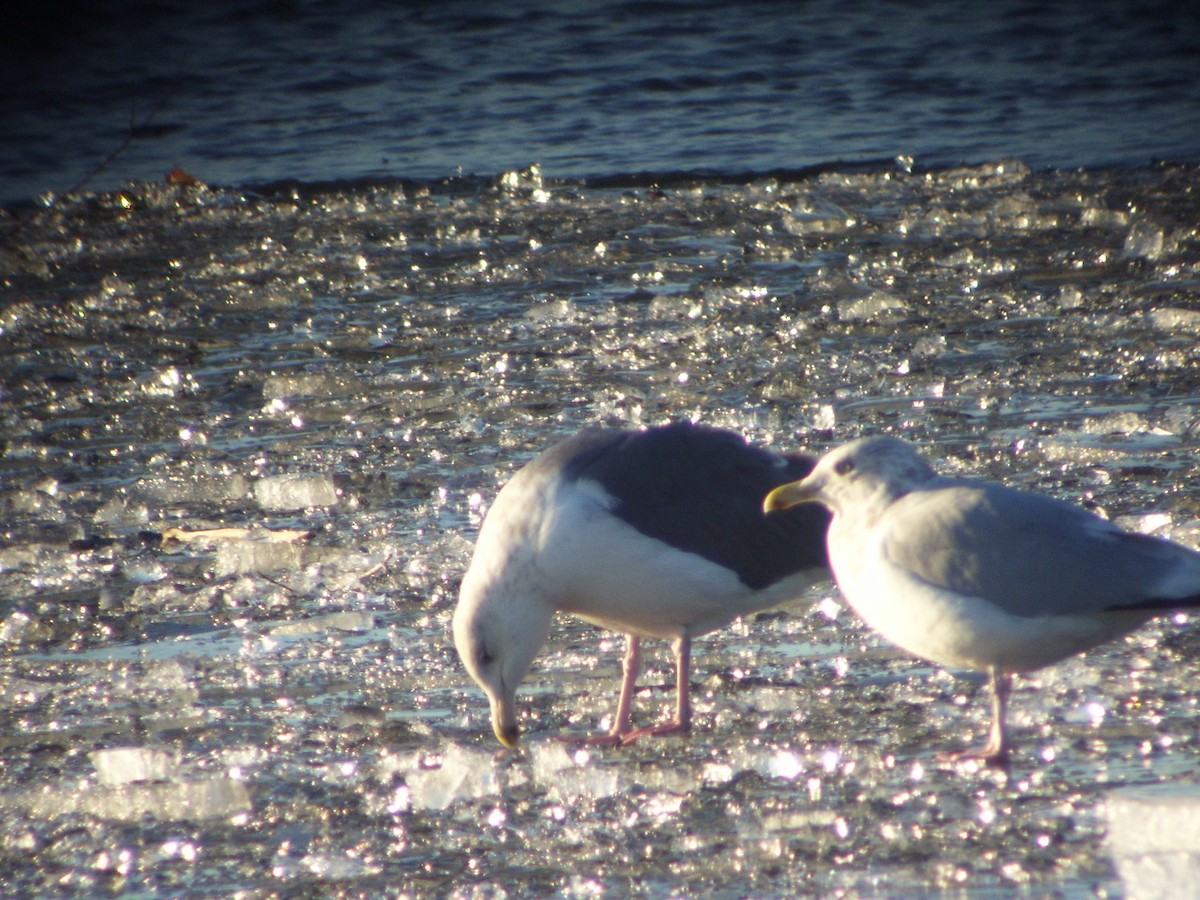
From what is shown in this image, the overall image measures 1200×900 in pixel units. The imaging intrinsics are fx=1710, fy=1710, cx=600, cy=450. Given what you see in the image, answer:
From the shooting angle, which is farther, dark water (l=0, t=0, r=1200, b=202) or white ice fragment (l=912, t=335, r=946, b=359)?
dark water (l=0, t=0, r=1200, b=202)

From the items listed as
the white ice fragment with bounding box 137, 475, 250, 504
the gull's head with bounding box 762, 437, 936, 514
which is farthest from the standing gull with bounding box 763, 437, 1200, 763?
the white ice fragment with bounding box 137, 475, 250, 504

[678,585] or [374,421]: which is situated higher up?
[678,585]

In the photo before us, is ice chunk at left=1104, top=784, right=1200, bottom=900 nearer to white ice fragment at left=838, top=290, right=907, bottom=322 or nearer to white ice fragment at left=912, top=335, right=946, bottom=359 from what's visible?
white ice fragment at left=912, top=335, right=946, bottom=359

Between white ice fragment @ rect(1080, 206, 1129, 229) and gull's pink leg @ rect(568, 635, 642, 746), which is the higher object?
gull's pink leg @ rect(568, 635, 642, 746)

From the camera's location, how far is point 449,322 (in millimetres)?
9328

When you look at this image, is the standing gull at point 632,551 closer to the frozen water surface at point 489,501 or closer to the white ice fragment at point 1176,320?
the frozen water surface at point 489,501

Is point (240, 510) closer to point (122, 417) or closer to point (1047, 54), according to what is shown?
point (122, 417)

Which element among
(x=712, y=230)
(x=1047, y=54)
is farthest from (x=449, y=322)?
(x=1047, y=54)

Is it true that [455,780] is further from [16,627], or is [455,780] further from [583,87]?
[583,87]

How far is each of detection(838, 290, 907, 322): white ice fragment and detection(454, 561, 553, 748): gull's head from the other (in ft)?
15.2

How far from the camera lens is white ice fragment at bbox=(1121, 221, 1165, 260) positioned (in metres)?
9.61

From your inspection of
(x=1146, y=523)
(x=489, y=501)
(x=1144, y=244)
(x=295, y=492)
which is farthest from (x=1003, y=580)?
(x=1144, y=244)

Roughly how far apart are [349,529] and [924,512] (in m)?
2.59

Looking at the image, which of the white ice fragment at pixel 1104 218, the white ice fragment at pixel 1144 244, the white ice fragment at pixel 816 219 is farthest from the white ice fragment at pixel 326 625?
the white ice fragment at pixel 1104 218
